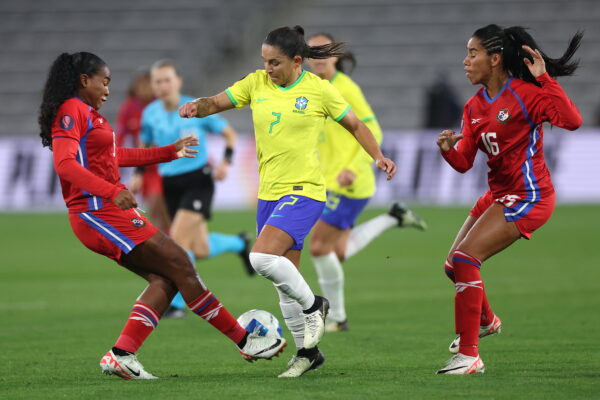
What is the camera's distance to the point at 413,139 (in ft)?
73.5

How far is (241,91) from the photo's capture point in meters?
6.78

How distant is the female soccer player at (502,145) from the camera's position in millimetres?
6496

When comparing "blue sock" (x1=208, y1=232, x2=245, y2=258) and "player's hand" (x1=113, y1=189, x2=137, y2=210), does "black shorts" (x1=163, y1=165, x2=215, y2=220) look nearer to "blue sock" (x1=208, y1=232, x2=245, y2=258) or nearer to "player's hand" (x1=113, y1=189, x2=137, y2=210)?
"blue sock" (x1=208, y1=232, x2=245, y2=258)

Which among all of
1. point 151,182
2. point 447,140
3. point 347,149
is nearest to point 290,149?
point 447,140

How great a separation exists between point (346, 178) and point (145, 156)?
2229mm

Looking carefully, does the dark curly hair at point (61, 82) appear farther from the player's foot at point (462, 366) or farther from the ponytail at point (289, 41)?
the player's foot at point (462, 366)

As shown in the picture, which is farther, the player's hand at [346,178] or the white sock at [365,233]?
the white sock at [365,233]

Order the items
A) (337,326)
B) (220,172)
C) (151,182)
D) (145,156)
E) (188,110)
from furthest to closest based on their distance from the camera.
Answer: (151,182) → (220,172) → (337,326) → (145,156) → (188,110)

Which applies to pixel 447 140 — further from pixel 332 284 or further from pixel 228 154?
pixel 228 154

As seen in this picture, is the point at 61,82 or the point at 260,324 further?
the point at 260,324

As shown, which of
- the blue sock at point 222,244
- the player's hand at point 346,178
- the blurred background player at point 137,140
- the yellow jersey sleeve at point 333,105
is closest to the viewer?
the yellow jersey sleeve at point 333,105

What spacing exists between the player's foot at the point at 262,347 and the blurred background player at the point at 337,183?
7.50 feet

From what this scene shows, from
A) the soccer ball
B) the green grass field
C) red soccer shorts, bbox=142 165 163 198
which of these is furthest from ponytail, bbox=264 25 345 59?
red soccer shorts, bbox=142 165 163 198

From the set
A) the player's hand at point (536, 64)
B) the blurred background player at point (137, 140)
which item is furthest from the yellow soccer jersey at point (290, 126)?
the blurred background player at point (137, 140)
